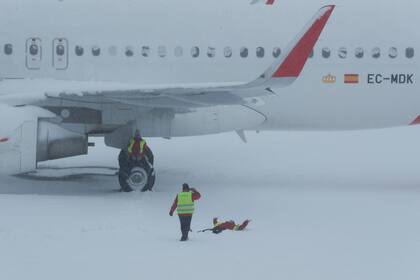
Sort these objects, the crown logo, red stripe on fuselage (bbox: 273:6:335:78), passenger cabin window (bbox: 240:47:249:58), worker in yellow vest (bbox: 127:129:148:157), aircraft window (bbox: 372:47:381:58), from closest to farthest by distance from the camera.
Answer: red stripe on fuselage (bbox: 273:6:335:78) < worker in yellow vest (bbox: 127:129:148:157) < passenger cabin window (bbox: 240:47:249:58) < the crown logo < aircraft window (bbox: 372:47:381:58)

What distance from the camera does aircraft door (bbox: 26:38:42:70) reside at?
19.1 metres

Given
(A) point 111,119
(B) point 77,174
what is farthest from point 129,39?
(B) point 77,174

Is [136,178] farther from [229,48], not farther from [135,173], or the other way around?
[229,48]

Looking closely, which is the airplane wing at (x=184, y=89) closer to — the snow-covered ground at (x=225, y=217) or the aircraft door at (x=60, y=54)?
the aircraft door at (x=60, y=54)

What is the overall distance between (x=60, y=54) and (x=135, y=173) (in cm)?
343

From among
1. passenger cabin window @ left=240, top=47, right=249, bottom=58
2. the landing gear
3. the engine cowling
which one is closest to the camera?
the engine cowling

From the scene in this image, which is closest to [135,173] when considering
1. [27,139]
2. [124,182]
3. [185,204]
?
[124,182]

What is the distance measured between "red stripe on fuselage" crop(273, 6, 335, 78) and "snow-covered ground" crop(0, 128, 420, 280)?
2966 millimetres

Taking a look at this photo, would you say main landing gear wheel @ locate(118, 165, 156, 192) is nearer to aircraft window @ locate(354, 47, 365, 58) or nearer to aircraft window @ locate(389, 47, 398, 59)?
aircraft window @ locate(354, 47, 365, 58)

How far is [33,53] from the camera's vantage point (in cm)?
1917

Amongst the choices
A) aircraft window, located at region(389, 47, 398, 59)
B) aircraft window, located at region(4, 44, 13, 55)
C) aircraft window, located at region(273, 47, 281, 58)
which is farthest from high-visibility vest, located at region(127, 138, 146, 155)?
aircraft window, located at region(389, 47, 398, 59)

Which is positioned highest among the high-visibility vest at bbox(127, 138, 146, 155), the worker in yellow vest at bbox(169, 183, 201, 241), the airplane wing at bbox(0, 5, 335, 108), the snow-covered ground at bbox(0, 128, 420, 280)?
the airplane wing at bbox(0, 5, 335, 108)

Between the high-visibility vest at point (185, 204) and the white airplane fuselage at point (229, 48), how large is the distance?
5792 mm

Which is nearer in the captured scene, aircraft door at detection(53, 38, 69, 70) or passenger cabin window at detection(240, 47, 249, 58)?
aircraft door at detection(53, 38, 69, 70)
